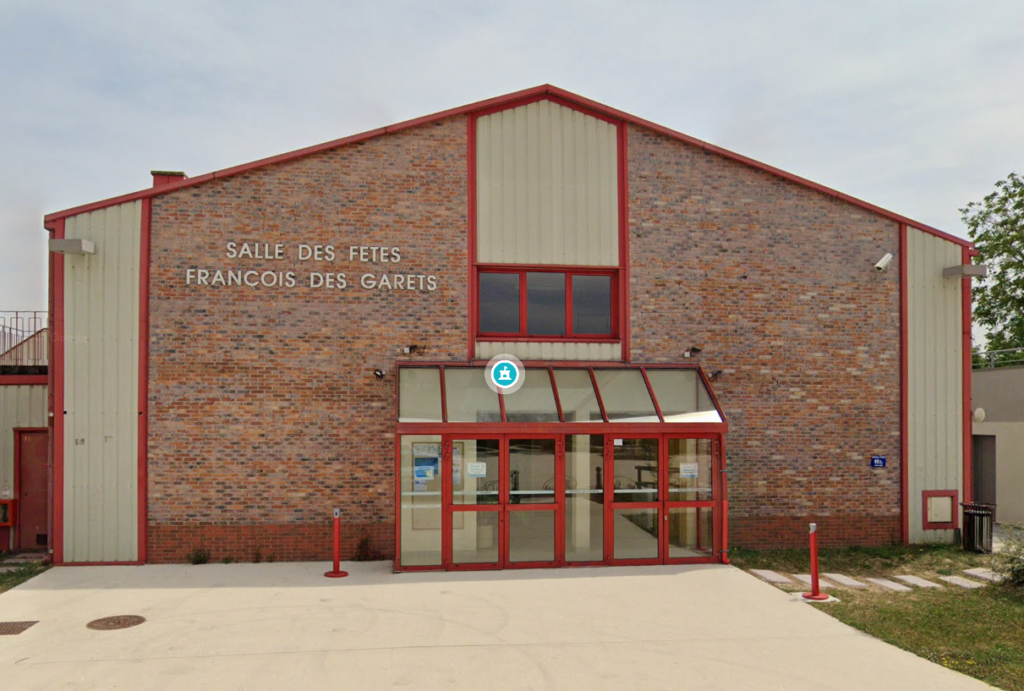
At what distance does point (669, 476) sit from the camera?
1203 cm

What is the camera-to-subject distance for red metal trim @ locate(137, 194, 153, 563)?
39.0 feet

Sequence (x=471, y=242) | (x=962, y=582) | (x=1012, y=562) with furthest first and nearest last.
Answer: (x=471, y=242) < (x=962, y=582) < (x=1012, y=562)

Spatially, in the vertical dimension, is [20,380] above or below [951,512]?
above

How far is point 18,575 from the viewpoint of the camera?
1109cm

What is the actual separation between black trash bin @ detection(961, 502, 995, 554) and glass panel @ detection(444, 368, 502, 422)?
897 centimetres

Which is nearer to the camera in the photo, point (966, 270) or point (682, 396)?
point (682, 396)

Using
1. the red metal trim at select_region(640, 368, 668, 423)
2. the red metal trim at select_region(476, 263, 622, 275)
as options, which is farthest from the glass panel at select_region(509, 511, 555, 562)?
the red metal trim at select_region(476, 263, 622, 275)

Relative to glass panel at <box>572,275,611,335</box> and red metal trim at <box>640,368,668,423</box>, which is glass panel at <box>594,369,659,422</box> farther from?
glass panel at <box>572,275,611,335</box>

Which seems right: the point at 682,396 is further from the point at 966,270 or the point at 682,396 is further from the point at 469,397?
the point at 966,270

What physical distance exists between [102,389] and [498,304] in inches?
263

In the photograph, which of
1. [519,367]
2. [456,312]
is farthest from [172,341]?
[519,367]

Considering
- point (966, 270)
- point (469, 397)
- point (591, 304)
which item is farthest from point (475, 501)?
→ point (966, 270)

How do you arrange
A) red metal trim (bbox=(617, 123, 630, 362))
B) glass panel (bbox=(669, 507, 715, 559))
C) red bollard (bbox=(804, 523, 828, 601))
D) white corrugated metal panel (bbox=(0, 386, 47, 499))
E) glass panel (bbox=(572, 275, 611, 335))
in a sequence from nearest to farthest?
1. red bollard (bbox=(804, 523, 828, 601))
2. glass panel (bbox=(669, 507, 715, 559))
3. white corrugated metal panel (bbox=(0, 386, 47, 499))
4. red metal trim (bbox=(617, 123, 630, 362))
5. glass panel (bbox=(572, 275, 611, 335))

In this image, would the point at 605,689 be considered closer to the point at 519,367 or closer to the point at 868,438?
the point at 519,367
